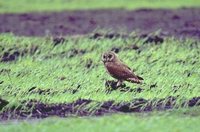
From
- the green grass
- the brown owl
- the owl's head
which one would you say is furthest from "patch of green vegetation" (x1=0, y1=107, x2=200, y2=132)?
the green grass

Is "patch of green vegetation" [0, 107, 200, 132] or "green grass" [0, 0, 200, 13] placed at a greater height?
"green grass" [0, 0, 200, 13]

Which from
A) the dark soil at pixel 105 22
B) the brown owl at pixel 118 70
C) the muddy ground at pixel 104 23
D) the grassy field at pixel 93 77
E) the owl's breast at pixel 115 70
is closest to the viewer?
the grassy field at pixel 93 77

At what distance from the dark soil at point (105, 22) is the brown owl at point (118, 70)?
15.7 ft

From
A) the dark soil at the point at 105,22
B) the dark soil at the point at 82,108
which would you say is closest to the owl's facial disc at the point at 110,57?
the dark soil at the point at 82,108

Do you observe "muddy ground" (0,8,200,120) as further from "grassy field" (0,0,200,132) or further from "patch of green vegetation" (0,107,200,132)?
"patch of green vegetation" (0,107,200,132)

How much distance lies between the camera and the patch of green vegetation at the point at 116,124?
916 cm

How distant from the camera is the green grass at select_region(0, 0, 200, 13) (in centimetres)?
2330

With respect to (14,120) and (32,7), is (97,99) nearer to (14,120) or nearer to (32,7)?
(14,120)

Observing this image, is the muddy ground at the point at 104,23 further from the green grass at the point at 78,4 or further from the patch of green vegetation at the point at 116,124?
the patch of green vegetation at the point at 116,124

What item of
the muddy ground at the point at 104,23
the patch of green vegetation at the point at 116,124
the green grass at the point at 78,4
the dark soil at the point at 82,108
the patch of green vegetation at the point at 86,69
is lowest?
the patch of green vegetation at the point at 116,124

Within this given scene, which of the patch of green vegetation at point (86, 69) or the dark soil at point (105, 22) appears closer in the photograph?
the patch of green vegetation at point (86, 69)

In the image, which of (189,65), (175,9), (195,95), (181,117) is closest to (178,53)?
(189,65)

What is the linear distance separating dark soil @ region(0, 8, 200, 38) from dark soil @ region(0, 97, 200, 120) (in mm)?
5968

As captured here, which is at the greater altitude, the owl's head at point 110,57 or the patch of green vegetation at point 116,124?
the owl's head at point 110,57
